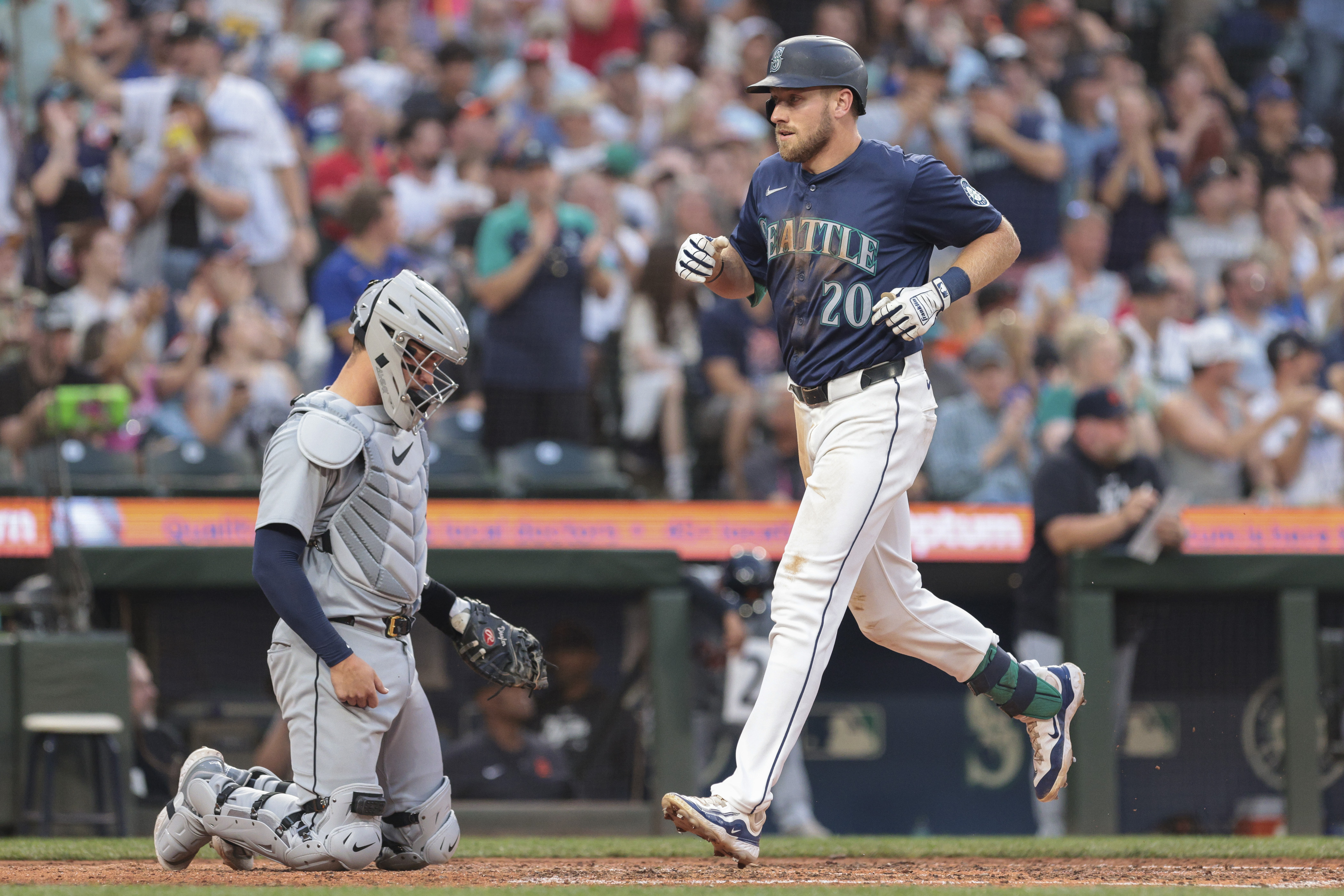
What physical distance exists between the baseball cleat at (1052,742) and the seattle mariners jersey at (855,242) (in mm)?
1041

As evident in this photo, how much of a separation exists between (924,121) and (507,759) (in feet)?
18.8

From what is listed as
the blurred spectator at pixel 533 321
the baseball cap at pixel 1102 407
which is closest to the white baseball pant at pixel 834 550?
the baseball cap at pixel 1102 407

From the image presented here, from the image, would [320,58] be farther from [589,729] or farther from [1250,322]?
[1250,322]

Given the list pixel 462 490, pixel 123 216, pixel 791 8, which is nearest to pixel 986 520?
pixel 462 490

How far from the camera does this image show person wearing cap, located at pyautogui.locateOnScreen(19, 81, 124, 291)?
9.16 metres

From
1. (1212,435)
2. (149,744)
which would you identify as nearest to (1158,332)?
(1212,435)

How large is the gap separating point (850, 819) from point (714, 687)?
968 mm

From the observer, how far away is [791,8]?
1227 cm

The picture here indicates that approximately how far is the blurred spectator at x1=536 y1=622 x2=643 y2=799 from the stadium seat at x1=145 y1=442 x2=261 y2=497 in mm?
1763

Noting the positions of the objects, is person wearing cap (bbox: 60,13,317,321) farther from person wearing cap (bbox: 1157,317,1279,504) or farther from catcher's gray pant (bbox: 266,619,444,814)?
catcher's gray pant (bbox: 266,619,444,814)

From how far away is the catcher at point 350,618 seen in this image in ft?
13.0

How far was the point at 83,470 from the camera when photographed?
721 centimetres

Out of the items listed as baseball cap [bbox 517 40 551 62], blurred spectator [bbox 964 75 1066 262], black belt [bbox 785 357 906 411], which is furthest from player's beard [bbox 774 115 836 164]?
baseball cap [bbox 517 40 551 62]

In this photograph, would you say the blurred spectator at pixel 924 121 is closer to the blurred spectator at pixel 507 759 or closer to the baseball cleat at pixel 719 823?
the blurred spectator at pixel 507 759
